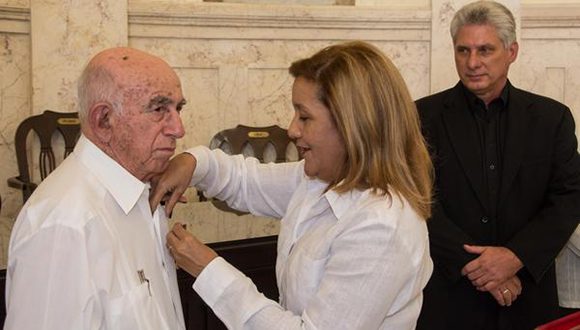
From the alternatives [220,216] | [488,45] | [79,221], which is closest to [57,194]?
[79,221]

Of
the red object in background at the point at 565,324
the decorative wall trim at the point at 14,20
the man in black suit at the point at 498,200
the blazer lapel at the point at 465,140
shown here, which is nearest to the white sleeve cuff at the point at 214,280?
the red object in background at the point at 565,324

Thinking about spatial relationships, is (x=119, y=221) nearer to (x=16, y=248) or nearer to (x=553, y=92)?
(x=16, y=248)

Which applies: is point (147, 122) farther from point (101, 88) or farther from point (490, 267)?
point (490, 267)

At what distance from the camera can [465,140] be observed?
2.93m

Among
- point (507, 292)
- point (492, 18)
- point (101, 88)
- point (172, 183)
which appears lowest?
point (507, 292)

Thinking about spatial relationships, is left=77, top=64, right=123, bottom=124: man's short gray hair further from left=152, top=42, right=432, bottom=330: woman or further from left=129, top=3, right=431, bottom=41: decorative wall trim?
left=129, top=3, right=431, bottom=41: decorative wall trim

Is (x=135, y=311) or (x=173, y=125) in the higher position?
(x=173, y=125)

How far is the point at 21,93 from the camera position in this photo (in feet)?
15.6

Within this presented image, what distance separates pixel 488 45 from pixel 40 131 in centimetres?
287

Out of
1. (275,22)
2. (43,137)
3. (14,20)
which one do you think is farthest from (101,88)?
(275,22)

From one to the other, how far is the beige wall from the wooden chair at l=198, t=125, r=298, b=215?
24cm

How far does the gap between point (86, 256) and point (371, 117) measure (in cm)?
74

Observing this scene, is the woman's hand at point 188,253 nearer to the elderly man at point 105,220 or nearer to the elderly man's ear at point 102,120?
the elderly man at point 105,220

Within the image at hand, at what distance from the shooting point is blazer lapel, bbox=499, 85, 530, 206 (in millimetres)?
2869
